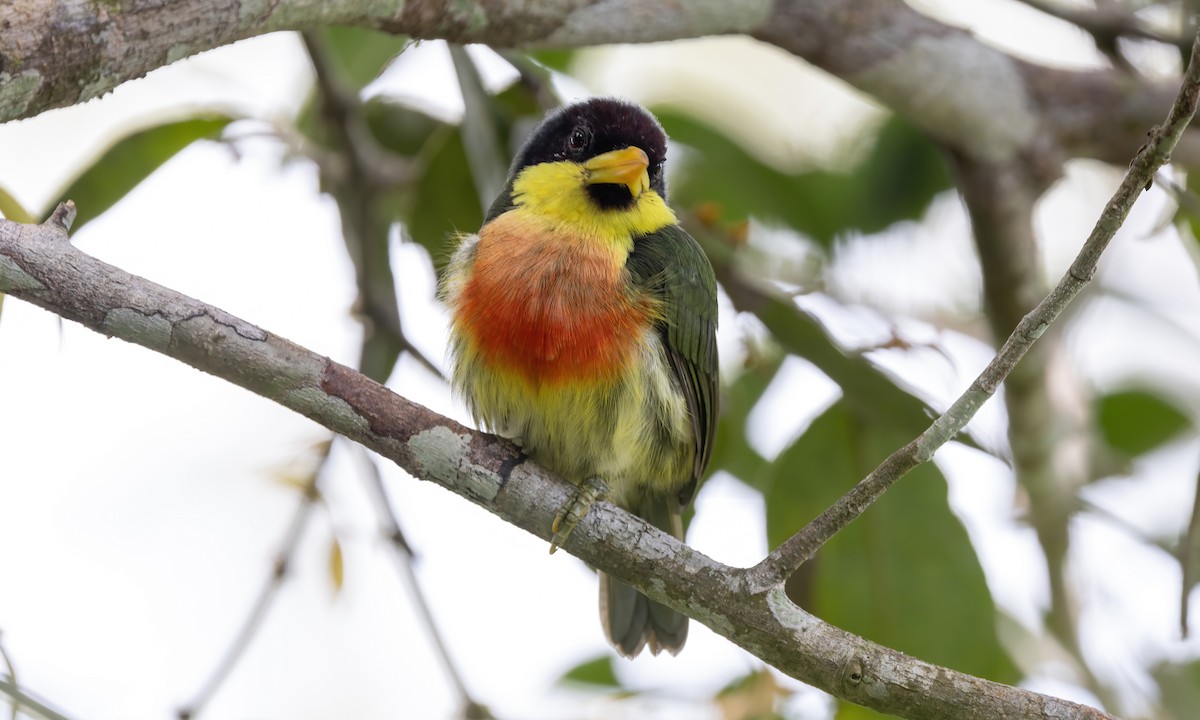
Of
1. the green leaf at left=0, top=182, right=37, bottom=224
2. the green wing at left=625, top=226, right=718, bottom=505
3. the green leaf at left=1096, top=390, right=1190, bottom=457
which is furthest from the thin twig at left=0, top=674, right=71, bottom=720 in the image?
the green leaf at left=1096, top=390, right=1190, bottom=457

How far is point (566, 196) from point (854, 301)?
133 centimetres

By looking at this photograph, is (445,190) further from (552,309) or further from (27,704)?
(27,704)

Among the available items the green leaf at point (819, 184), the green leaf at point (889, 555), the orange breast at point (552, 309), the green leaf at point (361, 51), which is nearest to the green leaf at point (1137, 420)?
the green leaf at point (819, 184)

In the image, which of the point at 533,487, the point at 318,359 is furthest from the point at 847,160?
the point at 318,359

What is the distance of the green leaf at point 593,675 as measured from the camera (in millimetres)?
4074

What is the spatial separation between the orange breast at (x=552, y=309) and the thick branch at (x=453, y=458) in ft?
1.32

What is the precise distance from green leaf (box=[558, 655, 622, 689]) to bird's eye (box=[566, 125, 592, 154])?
186 cm

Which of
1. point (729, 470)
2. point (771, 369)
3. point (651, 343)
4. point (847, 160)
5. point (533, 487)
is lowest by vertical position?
point (533, 487)

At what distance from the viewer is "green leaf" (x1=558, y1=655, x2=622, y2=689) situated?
407cm

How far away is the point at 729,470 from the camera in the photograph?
148 inches

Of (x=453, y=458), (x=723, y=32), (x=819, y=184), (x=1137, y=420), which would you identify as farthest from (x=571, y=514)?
(x=1137, y=420)

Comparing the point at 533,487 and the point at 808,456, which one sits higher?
the point at 808,456

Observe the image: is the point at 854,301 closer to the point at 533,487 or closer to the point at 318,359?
the point at 533,487

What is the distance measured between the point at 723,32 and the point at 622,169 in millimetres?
395
